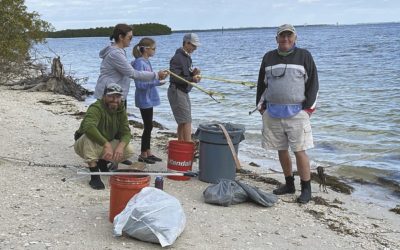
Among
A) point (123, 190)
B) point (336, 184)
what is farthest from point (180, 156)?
point (336, 184)

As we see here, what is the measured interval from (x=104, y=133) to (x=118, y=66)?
848mm

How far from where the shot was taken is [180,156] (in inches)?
262

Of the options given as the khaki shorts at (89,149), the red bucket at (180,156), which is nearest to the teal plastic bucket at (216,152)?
the red bucket at (180,156)

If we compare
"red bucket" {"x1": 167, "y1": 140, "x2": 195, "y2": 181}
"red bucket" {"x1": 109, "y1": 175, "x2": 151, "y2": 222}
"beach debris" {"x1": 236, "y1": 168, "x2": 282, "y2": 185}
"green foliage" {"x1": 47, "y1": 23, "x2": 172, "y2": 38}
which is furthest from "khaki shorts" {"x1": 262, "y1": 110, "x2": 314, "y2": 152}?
"green foliage" {"x1": 47, "y1": 23, "x2": 172, "y2": 38}

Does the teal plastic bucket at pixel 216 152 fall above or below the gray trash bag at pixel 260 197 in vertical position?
above

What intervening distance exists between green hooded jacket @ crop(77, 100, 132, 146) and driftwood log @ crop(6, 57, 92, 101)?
11.3 meters

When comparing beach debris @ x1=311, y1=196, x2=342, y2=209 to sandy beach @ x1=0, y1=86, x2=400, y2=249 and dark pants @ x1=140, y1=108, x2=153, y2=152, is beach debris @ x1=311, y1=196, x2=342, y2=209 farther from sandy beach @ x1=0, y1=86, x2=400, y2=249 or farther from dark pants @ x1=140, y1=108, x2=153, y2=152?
dark pants @ x1=140, y1=108, x2=153, y2=152

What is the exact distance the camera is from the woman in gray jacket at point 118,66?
6281 millimetres

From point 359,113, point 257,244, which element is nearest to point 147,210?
point 257,244

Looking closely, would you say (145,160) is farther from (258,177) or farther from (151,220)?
(151,220)

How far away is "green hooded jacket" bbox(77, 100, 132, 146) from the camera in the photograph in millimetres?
5855

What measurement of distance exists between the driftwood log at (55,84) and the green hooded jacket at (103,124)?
1131 centimetres

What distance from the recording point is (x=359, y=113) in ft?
47.3

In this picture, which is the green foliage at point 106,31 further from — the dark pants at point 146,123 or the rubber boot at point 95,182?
the rubber boot at point 95,182
